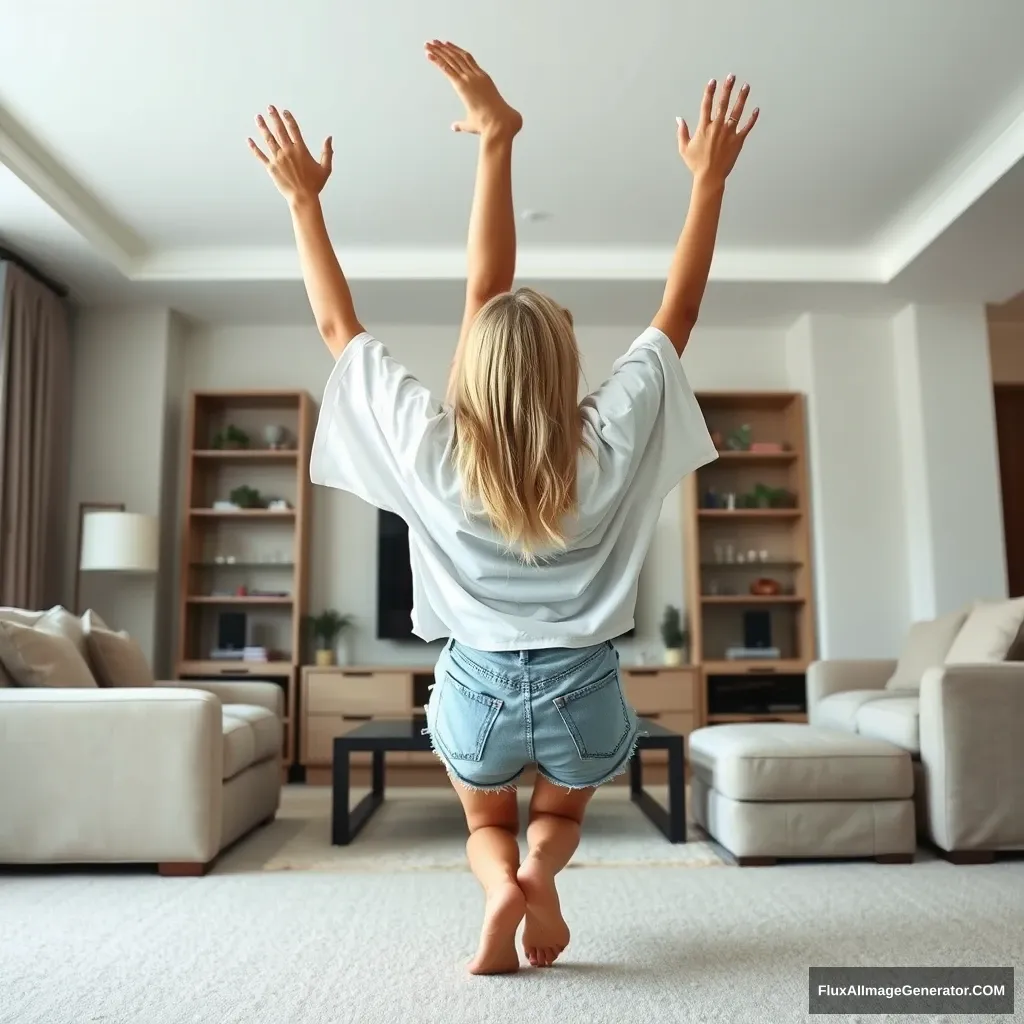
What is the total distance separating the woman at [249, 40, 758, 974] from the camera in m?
1.40

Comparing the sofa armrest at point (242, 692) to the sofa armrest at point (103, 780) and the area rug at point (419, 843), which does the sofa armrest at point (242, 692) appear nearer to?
the area rug at point (419, 843)

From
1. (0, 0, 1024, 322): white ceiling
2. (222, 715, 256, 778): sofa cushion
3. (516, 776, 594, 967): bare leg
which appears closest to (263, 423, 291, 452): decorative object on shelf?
(0, 0, 1024, 322): white ceiling

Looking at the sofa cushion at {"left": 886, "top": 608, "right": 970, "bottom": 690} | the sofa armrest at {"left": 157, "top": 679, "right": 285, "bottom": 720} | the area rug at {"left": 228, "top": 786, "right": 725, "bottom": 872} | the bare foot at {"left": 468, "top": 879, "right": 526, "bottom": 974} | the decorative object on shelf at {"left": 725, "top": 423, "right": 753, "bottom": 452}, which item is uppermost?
the decorative object on shelf at {"left": 725, "top": 423, "right": 753, "bottom": 452}

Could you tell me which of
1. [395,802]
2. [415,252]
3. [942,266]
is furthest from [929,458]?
[395,802]

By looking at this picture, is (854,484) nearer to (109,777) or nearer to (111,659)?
(111,659)

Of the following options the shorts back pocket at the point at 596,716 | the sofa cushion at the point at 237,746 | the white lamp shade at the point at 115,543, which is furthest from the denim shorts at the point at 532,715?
the white lamp shade at the point at 115,543

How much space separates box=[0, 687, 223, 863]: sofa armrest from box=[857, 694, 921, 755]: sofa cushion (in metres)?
2.18

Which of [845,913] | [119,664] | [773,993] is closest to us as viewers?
[773,993]

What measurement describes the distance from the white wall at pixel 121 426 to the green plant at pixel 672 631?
110 inches

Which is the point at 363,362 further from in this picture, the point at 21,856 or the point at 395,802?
the point at 395,802

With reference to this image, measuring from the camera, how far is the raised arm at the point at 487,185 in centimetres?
160

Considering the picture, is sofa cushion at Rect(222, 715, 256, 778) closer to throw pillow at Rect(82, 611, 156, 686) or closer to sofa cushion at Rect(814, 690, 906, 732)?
throw pillow at Rect(82, 611, 156, 686)

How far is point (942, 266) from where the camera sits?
5148 mm

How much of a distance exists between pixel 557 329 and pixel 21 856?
7.77 feet
